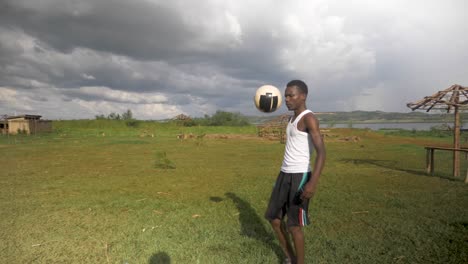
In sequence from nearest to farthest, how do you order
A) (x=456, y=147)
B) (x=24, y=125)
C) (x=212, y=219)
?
(x=212, y=219) < (x=456, y=147) < (x=24, y=125)

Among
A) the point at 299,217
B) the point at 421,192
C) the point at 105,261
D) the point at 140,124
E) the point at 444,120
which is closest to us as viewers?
the point at 299,217

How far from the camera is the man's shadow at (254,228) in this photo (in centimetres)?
481

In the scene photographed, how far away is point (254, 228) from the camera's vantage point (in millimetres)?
5598

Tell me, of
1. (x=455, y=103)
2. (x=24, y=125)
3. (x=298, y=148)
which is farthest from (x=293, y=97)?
(x=24, y=125)

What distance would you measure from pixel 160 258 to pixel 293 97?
2.96 meters

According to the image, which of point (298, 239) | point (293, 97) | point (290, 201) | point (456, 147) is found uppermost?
point (293, 97)

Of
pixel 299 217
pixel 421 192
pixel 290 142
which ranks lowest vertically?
pixel 421 192

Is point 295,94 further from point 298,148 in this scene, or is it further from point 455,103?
point 455,103

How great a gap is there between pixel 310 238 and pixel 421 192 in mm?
5321

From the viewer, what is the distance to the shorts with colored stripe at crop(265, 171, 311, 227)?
3660 millimetres

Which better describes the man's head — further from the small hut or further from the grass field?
the small hut

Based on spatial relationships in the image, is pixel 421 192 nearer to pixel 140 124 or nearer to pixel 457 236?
pixel 457 236

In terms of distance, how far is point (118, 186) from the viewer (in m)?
9.48

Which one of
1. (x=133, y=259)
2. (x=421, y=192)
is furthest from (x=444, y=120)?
(x=133, y=259)
